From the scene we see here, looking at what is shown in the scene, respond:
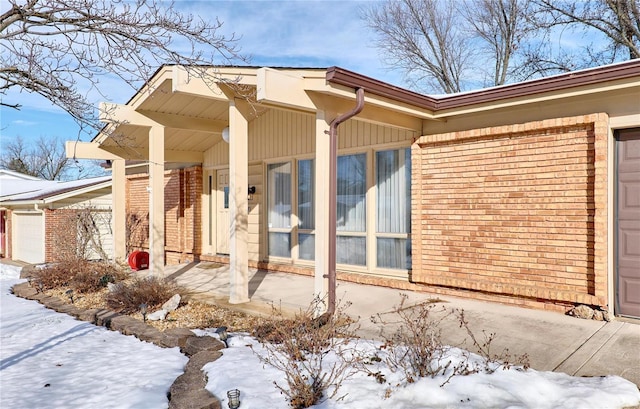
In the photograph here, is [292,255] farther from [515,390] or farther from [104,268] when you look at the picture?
[515,390]

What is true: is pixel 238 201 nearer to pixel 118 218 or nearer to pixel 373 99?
pixel 373 99

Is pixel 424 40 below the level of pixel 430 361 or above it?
above

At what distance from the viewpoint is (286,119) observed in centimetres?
921

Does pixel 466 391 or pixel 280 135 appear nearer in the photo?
pixel 466 391

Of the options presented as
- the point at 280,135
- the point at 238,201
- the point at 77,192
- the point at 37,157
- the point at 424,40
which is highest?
the point at 424,40

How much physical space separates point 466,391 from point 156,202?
21.7ft

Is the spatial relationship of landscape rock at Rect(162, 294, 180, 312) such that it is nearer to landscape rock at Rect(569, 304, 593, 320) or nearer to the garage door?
landscape rock at Rect(569, 304, 593, 320)

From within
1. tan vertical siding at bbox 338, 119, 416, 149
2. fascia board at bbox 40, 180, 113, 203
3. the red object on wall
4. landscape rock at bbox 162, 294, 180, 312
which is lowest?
landscape rock at bbox 162, 294, 180, 312

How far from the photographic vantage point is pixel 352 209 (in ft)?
26.7

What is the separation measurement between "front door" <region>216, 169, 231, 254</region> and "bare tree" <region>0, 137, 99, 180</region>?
103ft

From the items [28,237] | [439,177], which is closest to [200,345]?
[439,177]

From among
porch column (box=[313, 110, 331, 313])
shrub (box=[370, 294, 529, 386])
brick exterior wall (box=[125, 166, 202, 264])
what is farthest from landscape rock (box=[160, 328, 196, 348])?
brick exterior wall (box=[125, 166, 202, 264])

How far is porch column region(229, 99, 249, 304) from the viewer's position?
6.41 m

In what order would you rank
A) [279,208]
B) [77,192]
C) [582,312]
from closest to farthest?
[582,312], [279,208], [77,192]
